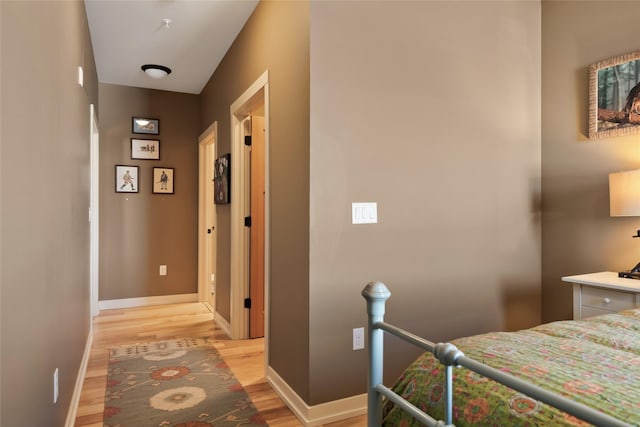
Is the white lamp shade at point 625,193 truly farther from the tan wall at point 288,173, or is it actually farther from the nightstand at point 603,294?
the tan wall at point 288,173

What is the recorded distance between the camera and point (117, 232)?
4836mm

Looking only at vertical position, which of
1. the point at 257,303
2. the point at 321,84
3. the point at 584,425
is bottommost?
the point at 257,303

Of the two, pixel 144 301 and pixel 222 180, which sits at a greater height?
pixel 222 180

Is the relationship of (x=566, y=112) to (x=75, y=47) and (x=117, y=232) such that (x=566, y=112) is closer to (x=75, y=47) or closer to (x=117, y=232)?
Answer: (x=75, y=47)

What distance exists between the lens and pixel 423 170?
2482 millimetres

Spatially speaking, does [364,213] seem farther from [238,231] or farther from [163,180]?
[163,180]

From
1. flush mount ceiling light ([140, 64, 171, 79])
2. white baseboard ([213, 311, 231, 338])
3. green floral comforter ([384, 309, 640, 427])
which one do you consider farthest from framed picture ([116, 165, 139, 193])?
green floral comforter ([384, 309, 640, 427])

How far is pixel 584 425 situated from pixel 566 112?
261 centimetres

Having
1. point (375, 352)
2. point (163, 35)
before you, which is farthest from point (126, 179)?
point (375, 352)

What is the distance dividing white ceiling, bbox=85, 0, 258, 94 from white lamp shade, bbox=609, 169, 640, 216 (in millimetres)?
2543

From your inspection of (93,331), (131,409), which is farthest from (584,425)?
(93,331)

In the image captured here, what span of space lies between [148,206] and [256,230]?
200 centimetres

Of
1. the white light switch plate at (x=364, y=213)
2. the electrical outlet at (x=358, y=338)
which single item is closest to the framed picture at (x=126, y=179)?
the white light switch plate at (x=364, y=213)

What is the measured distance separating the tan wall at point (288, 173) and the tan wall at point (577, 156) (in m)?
1.82
